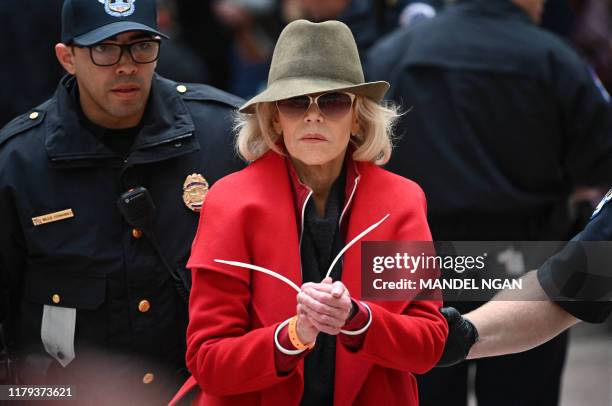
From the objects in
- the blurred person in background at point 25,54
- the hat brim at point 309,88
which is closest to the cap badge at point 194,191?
the hat brim at point 309,88

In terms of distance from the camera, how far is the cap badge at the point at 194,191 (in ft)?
12.6

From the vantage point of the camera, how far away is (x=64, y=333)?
3822 millimetres

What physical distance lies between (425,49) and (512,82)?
1.35 feet

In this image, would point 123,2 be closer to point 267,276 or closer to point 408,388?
point 267,276

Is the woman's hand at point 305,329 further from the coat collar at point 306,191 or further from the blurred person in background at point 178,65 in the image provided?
the blurred person in background at point 178,65

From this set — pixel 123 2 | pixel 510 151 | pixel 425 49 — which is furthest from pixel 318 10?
pixel 123 2

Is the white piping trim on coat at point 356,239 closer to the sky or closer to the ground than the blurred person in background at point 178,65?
closer to the sky

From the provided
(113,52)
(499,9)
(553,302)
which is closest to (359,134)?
(553,302)

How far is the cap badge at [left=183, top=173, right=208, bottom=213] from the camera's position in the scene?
3828mm

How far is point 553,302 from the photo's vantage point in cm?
361

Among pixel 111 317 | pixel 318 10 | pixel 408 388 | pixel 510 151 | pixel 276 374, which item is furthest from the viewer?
→ pixel 318 10

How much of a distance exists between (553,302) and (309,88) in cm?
99

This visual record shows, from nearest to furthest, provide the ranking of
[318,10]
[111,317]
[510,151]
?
[111,317] < [510,151] < [318,10]

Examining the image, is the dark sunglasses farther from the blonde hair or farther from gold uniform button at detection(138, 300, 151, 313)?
gold uniform button at detection(138, 300, 151, 313)
